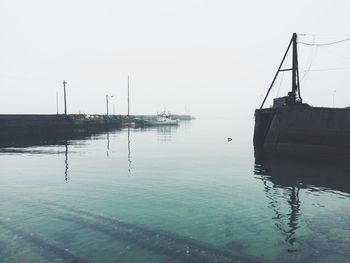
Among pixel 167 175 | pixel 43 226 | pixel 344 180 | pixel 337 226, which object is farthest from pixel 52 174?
pixel 344 180

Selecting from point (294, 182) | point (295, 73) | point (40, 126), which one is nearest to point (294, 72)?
point (295, 73)

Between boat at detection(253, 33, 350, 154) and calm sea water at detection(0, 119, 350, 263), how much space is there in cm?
675

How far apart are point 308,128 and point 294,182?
1556 centimetres

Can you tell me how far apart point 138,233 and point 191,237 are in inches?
90.2

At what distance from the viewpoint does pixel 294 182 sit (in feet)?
85.1

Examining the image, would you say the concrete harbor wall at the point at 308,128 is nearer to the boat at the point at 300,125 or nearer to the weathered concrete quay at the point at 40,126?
the boat at the point at 300,125

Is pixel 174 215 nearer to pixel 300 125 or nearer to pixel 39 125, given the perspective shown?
pixel 300 125

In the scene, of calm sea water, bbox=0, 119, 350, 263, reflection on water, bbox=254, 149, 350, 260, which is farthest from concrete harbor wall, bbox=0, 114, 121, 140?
reflection on water, bbox=254, 149, 350, 260

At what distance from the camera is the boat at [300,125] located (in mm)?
36938

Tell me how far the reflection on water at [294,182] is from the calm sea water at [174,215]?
0.25ft

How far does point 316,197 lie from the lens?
20875mm

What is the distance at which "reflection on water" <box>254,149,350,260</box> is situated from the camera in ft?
52.4

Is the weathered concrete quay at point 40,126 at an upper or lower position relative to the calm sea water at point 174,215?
upper

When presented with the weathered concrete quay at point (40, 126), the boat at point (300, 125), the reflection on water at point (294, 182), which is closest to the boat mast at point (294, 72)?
the boat at point (300, 125)
